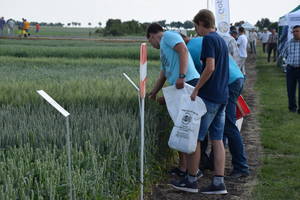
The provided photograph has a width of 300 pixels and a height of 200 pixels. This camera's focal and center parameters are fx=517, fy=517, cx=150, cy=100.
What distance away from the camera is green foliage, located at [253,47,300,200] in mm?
5297

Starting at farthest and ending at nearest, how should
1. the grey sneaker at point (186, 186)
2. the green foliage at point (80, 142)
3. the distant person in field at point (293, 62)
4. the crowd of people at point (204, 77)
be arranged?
1. the distant person in field at point (293, 62)
2. the grey sneaker at point (186, 186)
3. the crowd of people at point (204, 77)
4. the green foliage at point (80, 142)

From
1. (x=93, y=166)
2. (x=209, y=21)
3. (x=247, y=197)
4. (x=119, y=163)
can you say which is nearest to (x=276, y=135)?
(x=247, y=197)

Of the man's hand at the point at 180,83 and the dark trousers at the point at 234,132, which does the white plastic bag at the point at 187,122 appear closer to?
the man's hand at the point at 180,83

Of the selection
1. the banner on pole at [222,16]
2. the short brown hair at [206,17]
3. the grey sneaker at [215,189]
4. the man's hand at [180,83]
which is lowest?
the grey sneaker at [215,189]

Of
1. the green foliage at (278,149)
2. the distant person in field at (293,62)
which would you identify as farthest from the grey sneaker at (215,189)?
the distant person in field at (293,62)

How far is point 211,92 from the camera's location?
194 inches

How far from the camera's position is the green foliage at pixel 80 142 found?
3.48 metres

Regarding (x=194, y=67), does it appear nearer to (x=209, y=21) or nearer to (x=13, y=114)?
(x=209, y=21)

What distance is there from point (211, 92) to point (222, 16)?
8.83 meters

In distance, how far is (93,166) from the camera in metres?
3.85

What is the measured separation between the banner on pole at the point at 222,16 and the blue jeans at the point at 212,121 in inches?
Answer: 330

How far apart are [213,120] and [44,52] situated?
1670 centimetres

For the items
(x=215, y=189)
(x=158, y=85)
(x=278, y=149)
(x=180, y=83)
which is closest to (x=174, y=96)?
(x=180, y=83)

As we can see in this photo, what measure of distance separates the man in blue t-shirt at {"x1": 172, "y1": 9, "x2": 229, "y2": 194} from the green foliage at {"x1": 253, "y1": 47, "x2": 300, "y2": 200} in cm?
58
